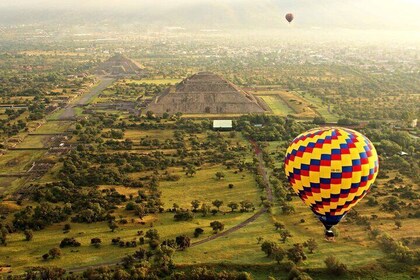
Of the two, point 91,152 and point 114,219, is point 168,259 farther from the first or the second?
point 91,152

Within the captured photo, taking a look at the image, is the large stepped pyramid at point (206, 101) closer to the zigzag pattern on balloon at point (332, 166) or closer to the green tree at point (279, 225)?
the green tree at point (279, 225)

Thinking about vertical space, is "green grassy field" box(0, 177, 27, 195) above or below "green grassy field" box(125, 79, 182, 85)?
Answer: below

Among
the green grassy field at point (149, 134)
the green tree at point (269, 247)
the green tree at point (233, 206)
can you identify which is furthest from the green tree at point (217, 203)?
the green grassy field at point (149, 134)

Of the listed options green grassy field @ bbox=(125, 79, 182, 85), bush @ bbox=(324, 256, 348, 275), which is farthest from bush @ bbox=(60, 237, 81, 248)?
green grassy field @ bbox=(125, 79, 182, 85)

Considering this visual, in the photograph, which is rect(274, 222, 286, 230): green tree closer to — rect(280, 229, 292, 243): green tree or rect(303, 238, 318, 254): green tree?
rect(280, 229, 292, 243): green tree

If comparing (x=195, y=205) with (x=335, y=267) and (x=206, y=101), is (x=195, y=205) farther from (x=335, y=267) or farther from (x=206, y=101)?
(x=206, y=101)

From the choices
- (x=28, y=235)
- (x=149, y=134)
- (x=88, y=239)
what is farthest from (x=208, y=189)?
(x=149, y=134)
